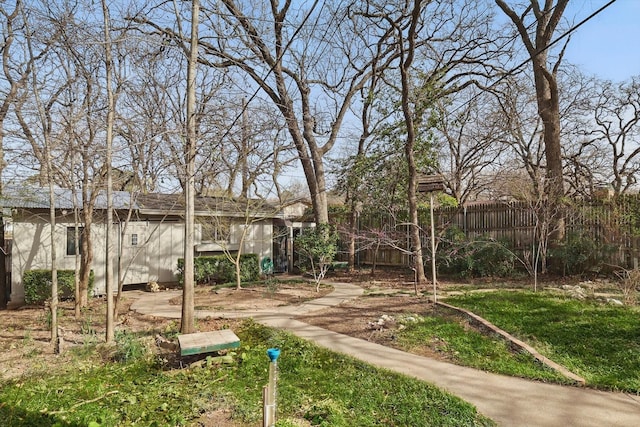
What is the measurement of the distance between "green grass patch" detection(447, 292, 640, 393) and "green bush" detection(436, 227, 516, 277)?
10.7 feet

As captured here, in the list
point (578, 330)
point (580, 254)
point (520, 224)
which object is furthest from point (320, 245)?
point (578, 330)

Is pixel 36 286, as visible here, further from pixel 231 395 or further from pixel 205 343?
pixel 231 395

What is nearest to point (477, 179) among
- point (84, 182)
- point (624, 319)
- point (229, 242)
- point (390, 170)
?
point (390, 170)

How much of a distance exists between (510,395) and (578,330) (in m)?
2.43

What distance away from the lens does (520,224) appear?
11477 millimetres

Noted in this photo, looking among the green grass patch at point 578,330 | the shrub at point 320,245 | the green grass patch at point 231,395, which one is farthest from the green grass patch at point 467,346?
the shrub at point 320,245

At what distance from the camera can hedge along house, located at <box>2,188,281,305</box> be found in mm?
9656

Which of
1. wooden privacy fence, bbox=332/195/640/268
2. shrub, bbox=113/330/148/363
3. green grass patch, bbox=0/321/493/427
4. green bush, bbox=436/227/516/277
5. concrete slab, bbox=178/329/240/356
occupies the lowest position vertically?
green grass patch, bbox=0/321/493/427

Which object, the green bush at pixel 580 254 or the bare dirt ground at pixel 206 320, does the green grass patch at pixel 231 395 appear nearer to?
the bare dirt ground at pixel 206 320

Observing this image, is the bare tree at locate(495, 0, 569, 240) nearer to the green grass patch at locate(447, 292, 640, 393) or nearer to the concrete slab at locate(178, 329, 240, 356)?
the green grass patch at locate(447, 292, 640, 393)

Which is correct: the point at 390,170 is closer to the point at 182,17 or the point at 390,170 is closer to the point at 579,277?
the point at 579,277

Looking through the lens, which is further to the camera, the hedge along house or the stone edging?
the hedge along house

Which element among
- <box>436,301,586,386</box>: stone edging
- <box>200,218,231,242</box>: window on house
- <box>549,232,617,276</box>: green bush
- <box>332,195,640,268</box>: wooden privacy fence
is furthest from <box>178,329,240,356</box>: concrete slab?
<box>549,232,617,276</box>: green bush

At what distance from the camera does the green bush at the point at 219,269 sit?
1227cm
